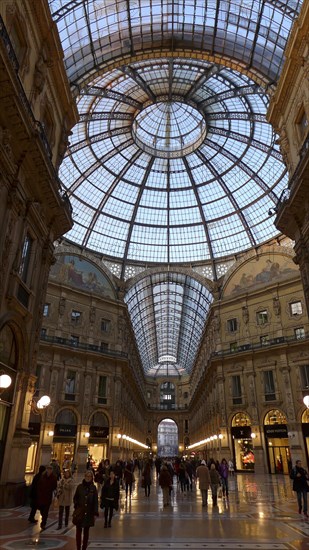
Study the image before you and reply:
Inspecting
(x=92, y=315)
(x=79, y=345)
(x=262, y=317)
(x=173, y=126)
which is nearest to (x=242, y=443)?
(x=262, y=317)

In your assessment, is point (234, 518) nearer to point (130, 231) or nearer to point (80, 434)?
point (80, 434)

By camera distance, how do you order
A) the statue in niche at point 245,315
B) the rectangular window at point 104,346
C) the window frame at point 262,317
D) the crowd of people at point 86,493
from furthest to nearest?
the statue in niche at point 245,315 → the rectangular window at point 104,346 → the window frame at point 262,317 → the crowd of people at point 86,493

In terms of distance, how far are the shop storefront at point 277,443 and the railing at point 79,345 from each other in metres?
15.9

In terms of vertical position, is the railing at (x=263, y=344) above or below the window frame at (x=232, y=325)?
below

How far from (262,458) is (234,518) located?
25.0 metres

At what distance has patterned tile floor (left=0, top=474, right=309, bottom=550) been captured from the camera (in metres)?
8.41

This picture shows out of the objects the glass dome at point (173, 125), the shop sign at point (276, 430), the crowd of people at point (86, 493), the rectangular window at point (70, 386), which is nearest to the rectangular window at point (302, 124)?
the glass dome at point (173, 125)

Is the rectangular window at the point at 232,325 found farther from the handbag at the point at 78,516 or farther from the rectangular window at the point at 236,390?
the handbag at the point at 78,516

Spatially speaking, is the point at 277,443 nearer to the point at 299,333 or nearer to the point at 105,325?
the point at 299,333

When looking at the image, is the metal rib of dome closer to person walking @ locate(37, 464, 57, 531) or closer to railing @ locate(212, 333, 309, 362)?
railing @ locate(212, 333, 309, 362)

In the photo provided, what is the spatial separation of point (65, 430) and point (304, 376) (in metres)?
21.4

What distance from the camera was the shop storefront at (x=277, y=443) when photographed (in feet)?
110

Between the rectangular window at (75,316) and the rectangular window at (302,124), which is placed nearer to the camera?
the rectangular window at (302,124)

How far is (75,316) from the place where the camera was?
1550 inches
